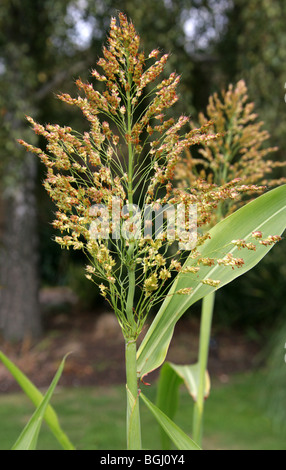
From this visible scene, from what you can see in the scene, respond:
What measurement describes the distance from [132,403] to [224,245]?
39 cm

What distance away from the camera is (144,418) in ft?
15.9

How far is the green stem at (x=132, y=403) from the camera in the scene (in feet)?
3.29

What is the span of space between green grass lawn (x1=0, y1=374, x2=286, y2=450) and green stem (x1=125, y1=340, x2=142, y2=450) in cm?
276

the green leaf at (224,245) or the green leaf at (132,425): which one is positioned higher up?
the green leaf at (224,245)

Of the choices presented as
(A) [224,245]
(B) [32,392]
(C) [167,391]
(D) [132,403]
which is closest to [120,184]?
(A) [224,245]

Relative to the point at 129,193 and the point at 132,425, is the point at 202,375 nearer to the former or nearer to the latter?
the point at 132,425

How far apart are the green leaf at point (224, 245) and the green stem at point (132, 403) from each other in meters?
0.07

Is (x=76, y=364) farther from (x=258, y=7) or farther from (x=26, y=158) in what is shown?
(x=258, y=7)

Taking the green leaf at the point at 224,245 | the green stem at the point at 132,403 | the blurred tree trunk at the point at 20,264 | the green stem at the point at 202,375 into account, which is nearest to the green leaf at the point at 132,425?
the green stem at the point at 132,403

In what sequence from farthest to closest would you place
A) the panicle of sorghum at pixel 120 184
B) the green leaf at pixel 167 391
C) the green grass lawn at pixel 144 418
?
the green grass lawn at pixel 144 418 → the green leaf at pixel 167 391 → the panicle of sorghum at pixel 120 184

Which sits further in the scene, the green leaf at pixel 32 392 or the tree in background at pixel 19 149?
the tree in background at pixel 19 149

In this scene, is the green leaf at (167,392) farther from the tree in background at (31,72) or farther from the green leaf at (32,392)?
the tree in background at (31,72)

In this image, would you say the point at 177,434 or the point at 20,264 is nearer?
the point at 177,434

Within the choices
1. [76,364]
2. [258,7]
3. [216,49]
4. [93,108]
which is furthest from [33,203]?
[93,108]
